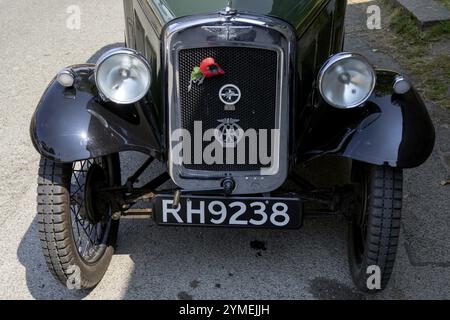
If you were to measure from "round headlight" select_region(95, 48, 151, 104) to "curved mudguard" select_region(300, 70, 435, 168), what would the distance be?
826 millimetres

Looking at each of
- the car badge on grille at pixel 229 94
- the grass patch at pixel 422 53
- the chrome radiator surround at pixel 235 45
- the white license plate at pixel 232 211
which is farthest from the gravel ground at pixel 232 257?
the car badge on grille at pixel 229 94

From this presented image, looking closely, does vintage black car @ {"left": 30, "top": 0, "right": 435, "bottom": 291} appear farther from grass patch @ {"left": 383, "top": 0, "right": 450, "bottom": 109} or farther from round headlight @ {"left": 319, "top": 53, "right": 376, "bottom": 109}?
grass patch @ {"left": 383, "top": 0, "right": 450, "bottom": 109}

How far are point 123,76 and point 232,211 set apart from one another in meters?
0.80

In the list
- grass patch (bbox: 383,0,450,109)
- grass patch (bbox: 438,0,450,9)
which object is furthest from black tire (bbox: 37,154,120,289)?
grass patch (bbox: 438,0,450,9)

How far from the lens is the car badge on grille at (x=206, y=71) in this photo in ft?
8.63

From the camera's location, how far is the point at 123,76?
2721 millimetres

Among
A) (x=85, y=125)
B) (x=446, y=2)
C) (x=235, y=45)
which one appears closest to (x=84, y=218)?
(x=85, y=125)

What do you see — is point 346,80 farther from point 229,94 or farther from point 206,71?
point 206,71

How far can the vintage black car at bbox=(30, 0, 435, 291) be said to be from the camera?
268 cm

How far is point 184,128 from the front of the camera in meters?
2.78
